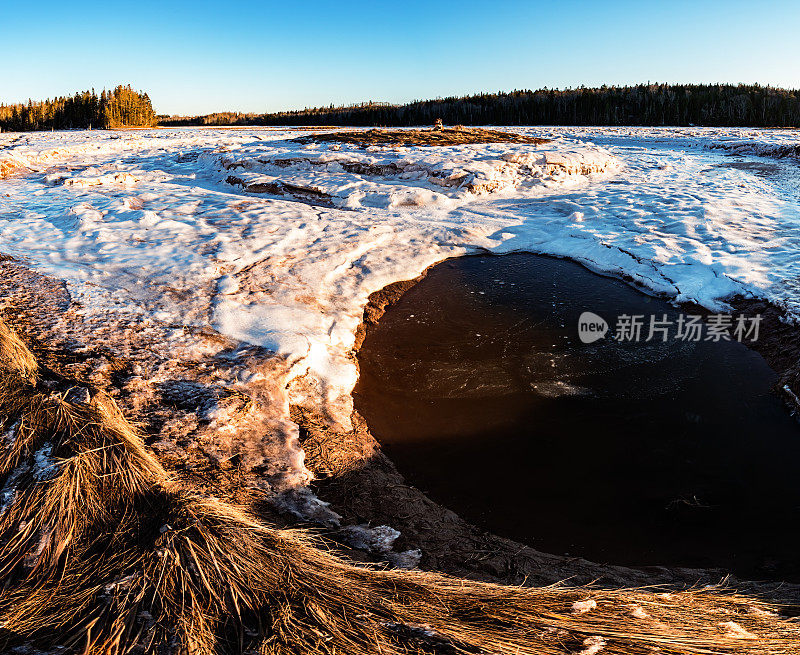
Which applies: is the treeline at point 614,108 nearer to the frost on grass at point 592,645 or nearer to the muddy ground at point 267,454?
the muddy ground at point 267,454

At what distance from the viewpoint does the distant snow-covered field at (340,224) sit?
5.94 meters

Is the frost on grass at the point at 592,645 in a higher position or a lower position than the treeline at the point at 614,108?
lower

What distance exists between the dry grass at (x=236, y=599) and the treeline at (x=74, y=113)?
33.4 m

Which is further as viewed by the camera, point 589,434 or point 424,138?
point 424,138

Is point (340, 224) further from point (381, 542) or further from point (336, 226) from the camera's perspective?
point (381, 542)

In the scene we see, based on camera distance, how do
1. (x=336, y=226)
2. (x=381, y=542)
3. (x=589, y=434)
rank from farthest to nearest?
(x=336, y=226)
(x=589, y=434)
(x=381, y=542)

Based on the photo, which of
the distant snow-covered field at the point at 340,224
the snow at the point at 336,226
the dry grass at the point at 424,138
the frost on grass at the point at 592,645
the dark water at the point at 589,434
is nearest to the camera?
the frost on grass at the point at 592,645

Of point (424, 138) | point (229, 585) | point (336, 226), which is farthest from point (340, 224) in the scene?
point (424, 138)

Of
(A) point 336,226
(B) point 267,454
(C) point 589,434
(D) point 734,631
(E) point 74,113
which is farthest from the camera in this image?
(E) point 74,113

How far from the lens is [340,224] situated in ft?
30.1

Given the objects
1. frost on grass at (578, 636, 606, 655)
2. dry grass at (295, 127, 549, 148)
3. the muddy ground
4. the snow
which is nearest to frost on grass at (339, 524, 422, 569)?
the muddy ground

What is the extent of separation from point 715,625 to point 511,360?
340 centimetres

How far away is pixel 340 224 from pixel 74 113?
98.7ft

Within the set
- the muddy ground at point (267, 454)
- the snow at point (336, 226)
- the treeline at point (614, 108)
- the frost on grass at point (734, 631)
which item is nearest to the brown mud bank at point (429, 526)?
the muddy ground at point (267, 454)
